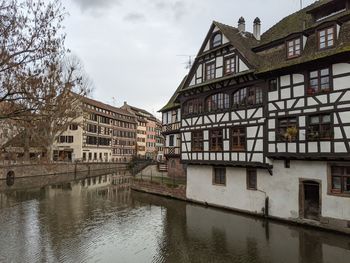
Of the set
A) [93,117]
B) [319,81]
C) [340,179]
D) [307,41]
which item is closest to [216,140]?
[319,81]

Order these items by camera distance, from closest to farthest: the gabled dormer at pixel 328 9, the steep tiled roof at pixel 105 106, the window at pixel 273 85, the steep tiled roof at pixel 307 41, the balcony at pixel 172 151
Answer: the steep tiled roof at pixel 307 41
the gabled dormer at pixel 328 9
the window at pixel 273 85
the balcony at pixel 172 151
the steep tiled roof at pixel 105 106

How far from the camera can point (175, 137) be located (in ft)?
114

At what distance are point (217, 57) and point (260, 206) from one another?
33.5 ft

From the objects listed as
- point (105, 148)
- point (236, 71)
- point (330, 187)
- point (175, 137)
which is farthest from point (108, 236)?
point (105, 148)

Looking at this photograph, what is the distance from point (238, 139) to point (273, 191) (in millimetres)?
3855

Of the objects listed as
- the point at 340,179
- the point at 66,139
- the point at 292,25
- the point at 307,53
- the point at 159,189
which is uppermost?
the point at 292,25

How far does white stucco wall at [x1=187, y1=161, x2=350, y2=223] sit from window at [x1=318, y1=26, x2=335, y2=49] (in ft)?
19.4

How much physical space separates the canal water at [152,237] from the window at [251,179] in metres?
1.92

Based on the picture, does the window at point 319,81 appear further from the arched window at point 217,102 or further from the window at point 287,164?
the arched window at point 217,102

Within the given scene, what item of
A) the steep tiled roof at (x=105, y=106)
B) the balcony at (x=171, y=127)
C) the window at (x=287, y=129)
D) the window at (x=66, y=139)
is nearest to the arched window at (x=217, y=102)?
the window at (x=287, y=129)

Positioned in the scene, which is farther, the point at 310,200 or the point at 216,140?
the point at 216,140

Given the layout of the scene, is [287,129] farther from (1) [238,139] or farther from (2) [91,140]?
(2) [91,140]

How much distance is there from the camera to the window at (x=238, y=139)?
67.6ft

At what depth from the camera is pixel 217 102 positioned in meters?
22.7
